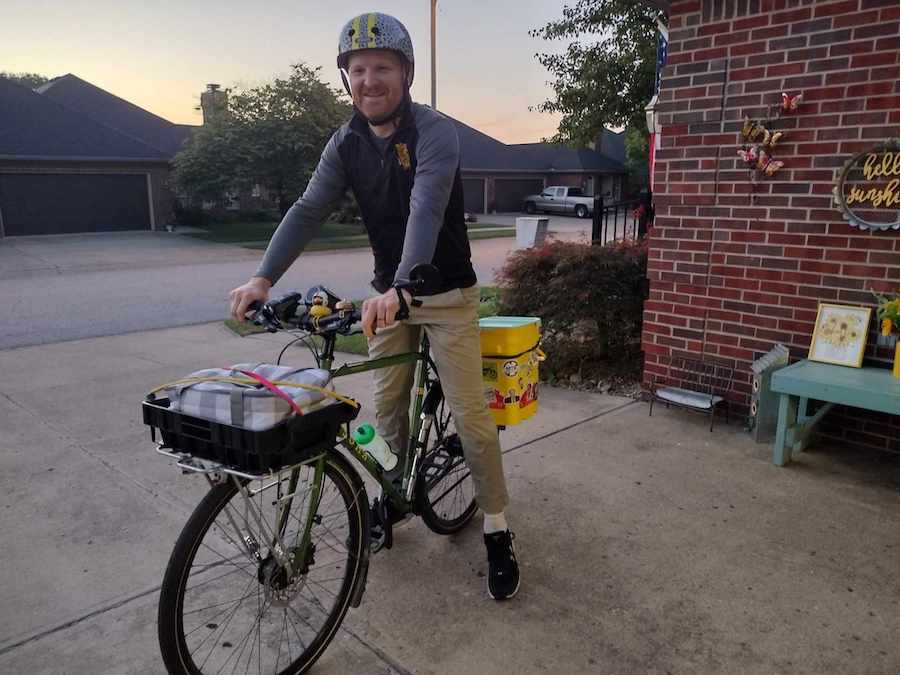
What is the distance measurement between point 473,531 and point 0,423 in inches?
136

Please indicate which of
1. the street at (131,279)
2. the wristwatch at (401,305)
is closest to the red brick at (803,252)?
the wristwatch at (401,305)

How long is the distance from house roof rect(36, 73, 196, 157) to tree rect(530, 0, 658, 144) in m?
22.7

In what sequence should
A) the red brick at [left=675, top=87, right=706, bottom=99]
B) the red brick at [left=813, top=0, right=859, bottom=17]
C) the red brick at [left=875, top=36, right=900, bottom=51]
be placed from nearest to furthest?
the red brick at [left=875, top=36, right=900, bottom=51], the red brick at [left=813, top=0, right=859, bottom=17], the red brick at [left=675, top=87, right=706, bottom=99]

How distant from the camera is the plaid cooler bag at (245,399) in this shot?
1741 millimetres

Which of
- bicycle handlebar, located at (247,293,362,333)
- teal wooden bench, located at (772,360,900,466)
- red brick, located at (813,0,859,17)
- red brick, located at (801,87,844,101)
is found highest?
red brick, located at (813,0,859,17)

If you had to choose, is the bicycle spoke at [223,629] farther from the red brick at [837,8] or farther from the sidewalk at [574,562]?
the red brick at [837,8]

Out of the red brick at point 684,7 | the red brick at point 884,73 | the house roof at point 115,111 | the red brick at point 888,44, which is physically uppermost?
the house roof at point 115,111

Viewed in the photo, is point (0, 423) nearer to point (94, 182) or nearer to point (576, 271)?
point (576, 271)

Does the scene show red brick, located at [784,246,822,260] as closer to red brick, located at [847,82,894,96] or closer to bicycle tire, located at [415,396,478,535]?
red brick, located at [847,82,894,96]

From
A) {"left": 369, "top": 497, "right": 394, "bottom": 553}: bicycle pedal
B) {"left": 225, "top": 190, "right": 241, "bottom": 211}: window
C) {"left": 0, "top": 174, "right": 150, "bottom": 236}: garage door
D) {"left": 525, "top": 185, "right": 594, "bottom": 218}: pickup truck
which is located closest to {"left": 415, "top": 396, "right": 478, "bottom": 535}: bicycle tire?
{"left": 369, "top": 497, "right": 394, "bottom": 553}: bicycle pedal

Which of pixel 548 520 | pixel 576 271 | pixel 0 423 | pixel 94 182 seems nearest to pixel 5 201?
pixel 94 182

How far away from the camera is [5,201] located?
2466cm

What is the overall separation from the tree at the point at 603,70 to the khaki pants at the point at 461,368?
12396 mm

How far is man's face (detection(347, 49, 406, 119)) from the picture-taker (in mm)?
2275
